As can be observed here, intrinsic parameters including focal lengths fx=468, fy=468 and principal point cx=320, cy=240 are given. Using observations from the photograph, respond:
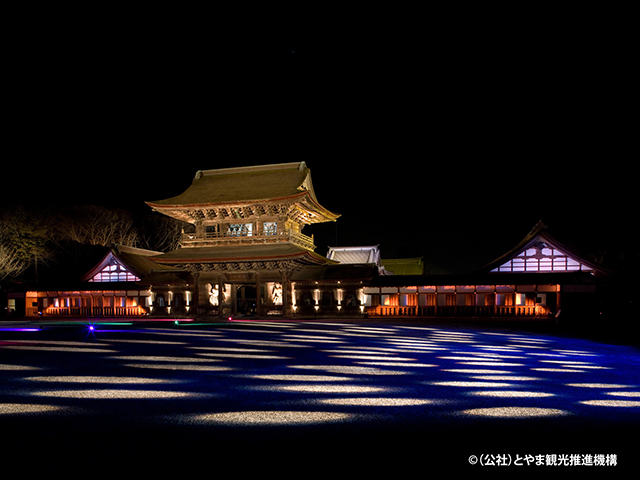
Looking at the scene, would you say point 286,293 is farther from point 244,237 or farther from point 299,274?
point 244,237

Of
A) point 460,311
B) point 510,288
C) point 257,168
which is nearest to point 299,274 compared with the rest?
point 257,168

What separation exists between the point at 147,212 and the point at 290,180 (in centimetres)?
3681

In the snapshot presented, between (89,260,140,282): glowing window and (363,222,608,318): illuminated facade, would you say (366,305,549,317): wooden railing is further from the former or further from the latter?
(89,260,140,282): glowing window

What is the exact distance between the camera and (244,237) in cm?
3059

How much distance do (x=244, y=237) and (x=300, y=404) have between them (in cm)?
2413

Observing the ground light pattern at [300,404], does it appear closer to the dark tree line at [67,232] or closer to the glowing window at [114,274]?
the glowing window at [114,274]

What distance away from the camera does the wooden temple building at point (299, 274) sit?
29062 millimetres

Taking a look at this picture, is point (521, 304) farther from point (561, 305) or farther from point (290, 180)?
point (290, 180)

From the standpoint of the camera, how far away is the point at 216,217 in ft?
105

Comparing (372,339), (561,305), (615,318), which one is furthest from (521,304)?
(372,339)

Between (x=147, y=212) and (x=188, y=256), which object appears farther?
(x=147, y=212)

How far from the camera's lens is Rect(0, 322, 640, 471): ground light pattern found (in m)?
5.04

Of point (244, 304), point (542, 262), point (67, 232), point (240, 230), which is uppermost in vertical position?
point (67, 232)

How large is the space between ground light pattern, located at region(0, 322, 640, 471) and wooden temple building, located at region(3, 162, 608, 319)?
52.9 feet
